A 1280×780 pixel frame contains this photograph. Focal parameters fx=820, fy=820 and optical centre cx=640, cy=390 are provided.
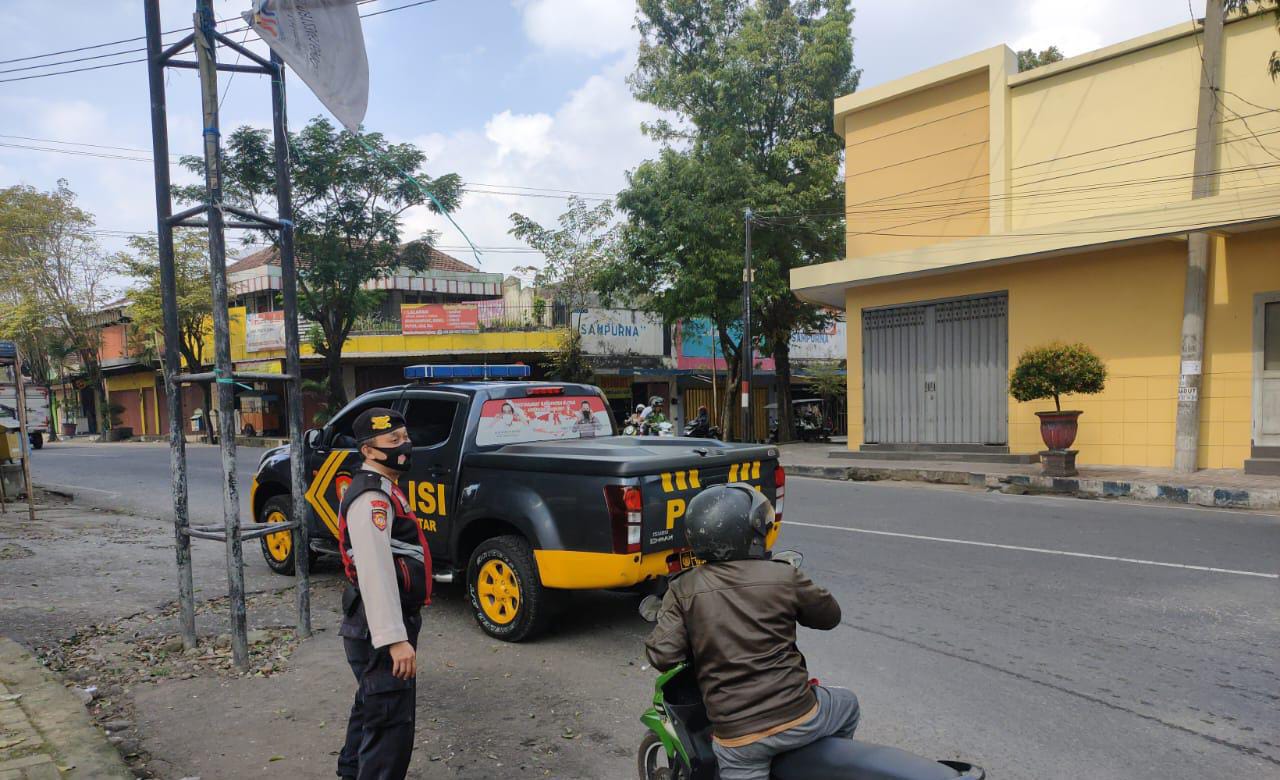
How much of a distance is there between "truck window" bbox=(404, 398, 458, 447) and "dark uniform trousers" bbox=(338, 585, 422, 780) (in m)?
2.89

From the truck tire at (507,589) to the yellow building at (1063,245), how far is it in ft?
41.1

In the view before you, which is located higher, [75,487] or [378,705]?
[378,705]

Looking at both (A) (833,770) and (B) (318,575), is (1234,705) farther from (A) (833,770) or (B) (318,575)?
(B) (318,575)

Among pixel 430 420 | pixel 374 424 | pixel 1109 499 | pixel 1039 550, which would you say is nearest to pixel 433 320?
pixel 1109 499

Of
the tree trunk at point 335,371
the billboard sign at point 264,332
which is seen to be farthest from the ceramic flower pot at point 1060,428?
the billboard sign at point 264,332

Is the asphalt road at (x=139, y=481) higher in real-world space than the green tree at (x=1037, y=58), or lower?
lower

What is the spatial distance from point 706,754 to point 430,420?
4.02 metres

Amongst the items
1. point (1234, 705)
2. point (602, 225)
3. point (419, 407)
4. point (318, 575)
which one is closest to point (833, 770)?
point (1234, 705)

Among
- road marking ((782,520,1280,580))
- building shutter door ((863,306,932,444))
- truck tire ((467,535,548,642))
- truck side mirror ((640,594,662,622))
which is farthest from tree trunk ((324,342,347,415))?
truck side mirror ((640,594,662,622))

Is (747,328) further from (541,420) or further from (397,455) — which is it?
(397,455)

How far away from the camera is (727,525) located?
250cm

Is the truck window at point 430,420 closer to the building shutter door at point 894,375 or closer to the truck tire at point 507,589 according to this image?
the truck tire at point 507,589

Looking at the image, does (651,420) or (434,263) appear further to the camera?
(434,263)

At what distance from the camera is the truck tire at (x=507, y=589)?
5137mm
